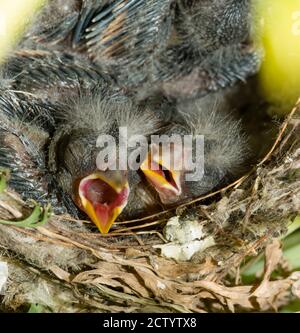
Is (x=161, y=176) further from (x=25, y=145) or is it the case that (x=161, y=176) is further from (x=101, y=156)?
(x=25, y=145)

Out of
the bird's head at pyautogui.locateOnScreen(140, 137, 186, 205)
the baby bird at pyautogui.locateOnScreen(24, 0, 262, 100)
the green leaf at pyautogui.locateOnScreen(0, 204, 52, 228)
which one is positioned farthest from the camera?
the baby bird at pyautogui.locateOnScreen(24, 0, 262, 100)

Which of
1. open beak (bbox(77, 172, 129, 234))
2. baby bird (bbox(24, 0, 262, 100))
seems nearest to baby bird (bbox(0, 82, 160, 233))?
open beak (bbox(77, 172, 129, 234))

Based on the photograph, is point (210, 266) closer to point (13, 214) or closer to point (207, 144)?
point (207, 144)

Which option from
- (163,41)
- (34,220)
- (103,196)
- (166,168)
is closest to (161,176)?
(166,168)

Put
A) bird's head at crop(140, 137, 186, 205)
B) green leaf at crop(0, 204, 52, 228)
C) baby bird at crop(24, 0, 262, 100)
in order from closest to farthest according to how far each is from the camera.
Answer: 1. green leaf at crop(0, 204, 52, 228)
2. bird's head at crop(140, 137, 186, 205)
3. baby bird at crop(24, 0, 262, 100)

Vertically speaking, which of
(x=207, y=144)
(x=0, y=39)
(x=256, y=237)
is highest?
(x=0, y=39)

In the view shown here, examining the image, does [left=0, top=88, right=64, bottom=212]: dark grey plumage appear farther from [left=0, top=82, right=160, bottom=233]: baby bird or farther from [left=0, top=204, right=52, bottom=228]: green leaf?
[left=0, top=204, right=52, bottom=228]: green leaf

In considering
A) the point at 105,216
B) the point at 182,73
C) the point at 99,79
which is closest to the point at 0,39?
the point at 99,79

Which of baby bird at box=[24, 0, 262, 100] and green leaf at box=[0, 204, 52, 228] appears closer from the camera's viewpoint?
green leaf at box=[0, 204, 52, 228]
